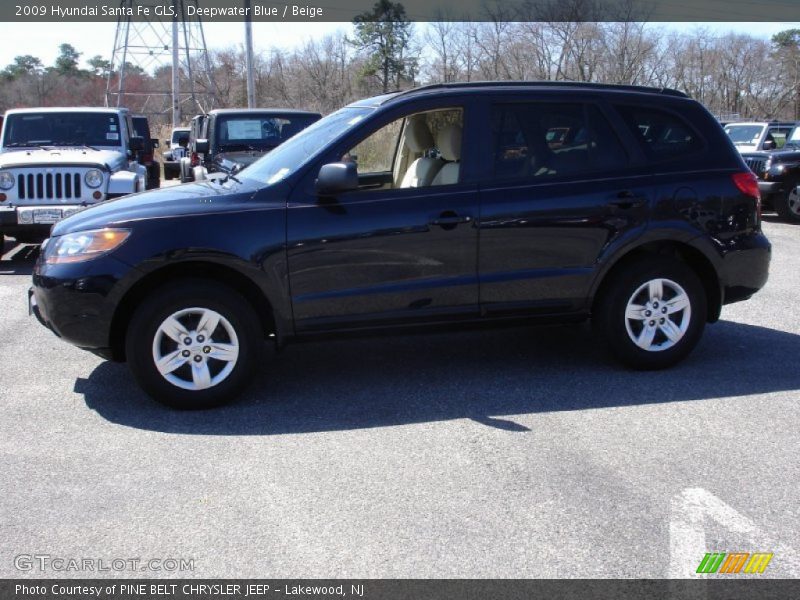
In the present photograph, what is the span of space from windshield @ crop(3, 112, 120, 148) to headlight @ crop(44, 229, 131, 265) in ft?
23.8

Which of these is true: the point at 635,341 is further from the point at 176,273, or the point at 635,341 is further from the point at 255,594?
the point at 255,594

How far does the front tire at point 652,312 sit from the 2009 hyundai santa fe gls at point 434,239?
0.04ft

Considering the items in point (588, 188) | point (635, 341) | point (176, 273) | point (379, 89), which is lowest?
point (635, 341)

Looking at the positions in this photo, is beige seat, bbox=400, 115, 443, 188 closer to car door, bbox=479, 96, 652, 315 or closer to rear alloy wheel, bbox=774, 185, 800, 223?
car door, bbox=479, 96, 652, 315

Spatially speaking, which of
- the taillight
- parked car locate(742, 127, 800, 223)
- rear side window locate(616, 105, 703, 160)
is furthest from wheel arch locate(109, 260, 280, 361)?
parked car locate(742, 127, 800, 223)

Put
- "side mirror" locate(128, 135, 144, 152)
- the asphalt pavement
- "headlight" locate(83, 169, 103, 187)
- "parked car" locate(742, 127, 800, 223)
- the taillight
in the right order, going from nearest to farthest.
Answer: the asphalt pavement → the taillight → "headlight" locate(83, 169, 103, 187) → "side mirror" locate(128, 135, 144, 152) → "parked car" locate(742, 127, 800, 223)

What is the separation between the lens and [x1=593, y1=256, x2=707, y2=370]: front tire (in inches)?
225

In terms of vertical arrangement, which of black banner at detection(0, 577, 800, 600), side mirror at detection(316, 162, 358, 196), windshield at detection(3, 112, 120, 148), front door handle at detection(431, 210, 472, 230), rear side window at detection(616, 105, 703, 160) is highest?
windshield at detection(3, 112, 120, 148)

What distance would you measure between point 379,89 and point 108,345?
116 ft

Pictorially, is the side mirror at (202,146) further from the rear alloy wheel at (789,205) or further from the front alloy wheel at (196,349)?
the rear alloy wheel at (789,205)

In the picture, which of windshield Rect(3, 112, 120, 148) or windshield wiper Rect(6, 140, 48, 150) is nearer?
windshield wiper Rect(6, 140, 48, 150)

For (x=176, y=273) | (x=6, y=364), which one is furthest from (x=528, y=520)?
(x=6, y=364)

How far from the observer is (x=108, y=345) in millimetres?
5125

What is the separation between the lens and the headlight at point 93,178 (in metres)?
10.3
